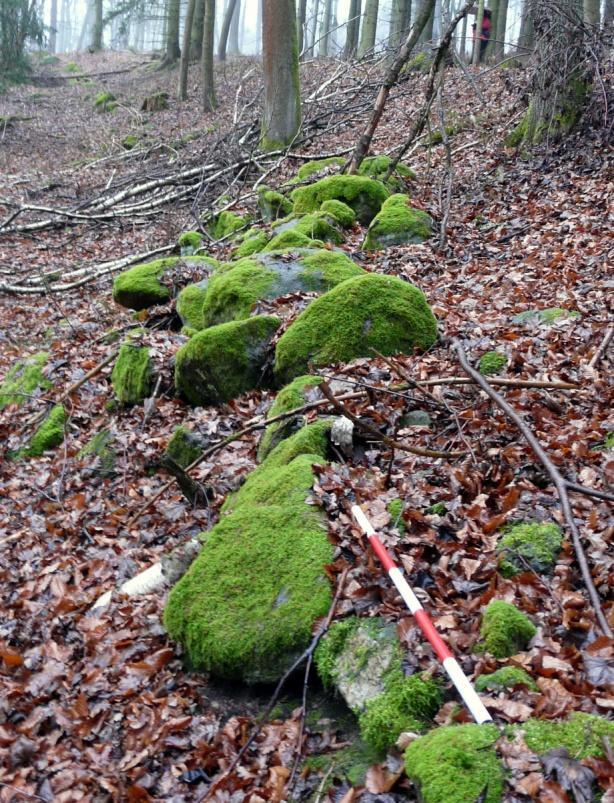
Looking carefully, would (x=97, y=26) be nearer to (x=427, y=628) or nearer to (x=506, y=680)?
(x=427, y=628)

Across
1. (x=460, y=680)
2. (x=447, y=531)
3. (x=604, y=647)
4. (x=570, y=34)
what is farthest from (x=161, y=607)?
(x=570, y=34)

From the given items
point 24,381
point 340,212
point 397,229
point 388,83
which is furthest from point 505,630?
point 388,83

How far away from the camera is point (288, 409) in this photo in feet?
19.2

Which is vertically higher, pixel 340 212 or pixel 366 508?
pixel 340 212

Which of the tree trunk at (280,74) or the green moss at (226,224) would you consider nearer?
the green moss at (226,224)

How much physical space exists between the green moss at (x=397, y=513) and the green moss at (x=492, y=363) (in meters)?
1.96

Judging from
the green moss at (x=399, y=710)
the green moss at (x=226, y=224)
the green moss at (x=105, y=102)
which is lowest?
the green moss at (x=399, y=710)

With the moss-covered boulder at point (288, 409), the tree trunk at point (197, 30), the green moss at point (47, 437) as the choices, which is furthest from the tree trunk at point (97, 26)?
the moss-covered boulder at point (288, 409)

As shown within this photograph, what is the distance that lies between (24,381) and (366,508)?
684cm

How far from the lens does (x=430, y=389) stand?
5680mm

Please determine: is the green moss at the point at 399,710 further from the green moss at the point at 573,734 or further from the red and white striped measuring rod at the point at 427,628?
the green moss at the point at 573,734

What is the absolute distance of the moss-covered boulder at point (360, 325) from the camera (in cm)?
649

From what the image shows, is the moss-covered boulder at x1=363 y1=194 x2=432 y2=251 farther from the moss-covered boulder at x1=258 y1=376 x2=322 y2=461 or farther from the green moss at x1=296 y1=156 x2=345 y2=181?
the moss-covered boulder at x1=258 y1=376 x2=322 y2=461

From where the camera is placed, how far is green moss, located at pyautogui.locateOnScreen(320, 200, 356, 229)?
10.9 m
